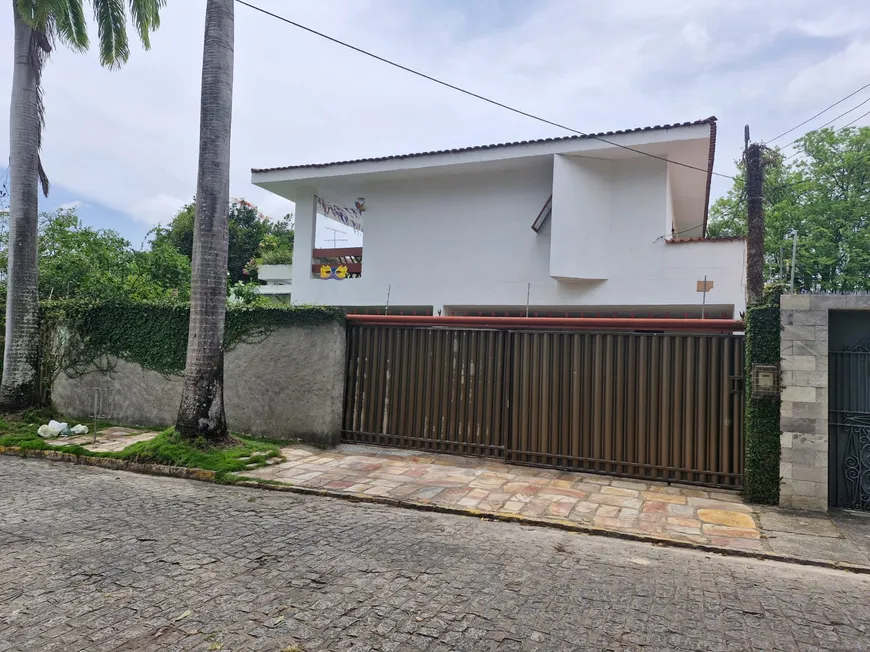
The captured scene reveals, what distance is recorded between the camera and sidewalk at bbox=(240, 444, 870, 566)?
489 centimetres

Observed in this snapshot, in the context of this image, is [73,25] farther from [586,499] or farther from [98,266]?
[586,499]

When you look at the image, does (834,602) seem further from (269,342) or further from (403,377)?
(269,342)

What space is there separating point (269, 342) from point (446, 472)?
3.74m

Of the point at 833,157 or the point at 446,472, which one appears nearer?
the point at 446,472

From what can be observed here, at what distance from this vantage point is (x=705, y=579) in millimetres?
3922

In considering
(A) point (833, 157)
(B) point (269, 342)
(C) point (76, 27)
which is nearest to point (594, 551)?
(B) point (269, 342)

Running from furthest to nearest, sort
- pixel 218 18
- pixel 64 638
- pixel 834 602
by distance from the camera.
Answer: pixel 218 18 → pixel 834 602 → pixel 64 638

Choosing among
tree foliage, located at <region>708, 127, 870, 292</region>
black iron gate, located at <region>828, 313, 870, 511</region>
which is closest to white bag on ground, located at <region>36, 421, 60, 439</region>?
black iron gate, located at <region>828, 313, 870, 511</region>

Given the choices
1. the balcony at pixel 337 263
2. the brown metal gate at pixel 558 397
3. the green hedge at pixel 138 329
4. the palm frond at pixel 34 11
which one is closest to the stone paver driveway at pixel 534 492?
the brown metal gate at pixel 558 397

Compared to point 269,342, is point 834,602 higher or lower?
lower

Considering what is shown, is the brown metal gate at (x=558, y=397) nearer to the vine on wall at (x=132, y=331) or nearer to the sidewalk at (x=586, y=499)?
the sidewalk at (x=586, y=499)

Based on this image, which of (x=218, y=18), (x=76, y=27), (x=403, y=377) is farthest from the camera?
(x=76, y=27)

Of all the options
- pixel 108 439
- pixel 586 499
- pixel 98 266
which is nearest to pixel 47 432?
pixel 108 439

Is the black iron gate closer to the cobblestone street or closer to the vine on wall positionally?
the cobblestone street
